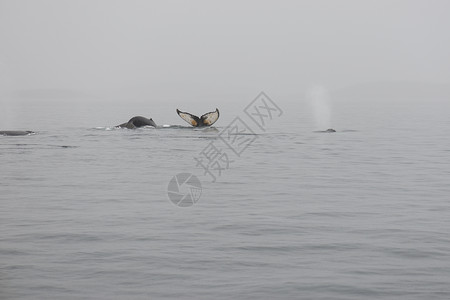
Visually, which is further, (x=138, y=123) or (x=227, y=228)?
(x=138, y=123)

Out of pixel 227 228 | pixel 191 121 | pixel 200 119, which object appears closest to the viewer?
pixel 227 228

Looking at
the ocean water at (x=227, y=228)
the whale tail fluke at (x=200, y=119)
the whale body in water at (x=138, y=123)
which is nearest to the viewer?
the ocean water at (x=227, y=228)

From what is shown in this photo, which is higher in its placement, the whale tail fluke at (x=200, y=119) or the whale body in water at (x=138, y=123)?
the whale tail fluke at (x=200, y=119)

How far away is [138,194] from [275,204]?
3422mm

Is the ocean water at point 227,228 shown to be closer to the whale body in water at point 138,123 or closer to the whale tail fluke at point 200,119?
the whale tail fluke at point 200,119

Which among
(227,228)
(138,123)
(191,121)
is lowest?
(138,123)

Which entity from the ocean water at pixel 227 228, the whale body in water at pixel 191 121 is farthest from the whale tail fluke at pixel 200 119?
the ocean water at pixel 227 228

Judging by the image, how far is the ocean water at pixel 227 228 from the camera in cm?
902

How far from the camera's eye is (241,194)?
55.5ft

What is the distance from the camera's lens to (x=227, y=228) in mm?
12672

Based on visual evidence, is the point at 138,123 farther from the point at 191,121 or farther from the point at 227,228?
the point at 227,228

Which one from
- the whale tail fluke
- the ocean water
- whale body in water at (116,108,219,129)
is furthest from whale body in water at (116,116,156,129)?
the ocean water

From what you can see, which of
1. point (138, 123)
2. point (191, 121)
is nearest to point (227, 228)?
point (191, 121)

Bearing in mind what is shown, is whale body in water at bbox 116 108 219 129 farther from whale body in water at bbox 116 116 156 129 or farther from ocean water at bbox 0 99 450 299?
ocean water at bbox 0 99 450 299
